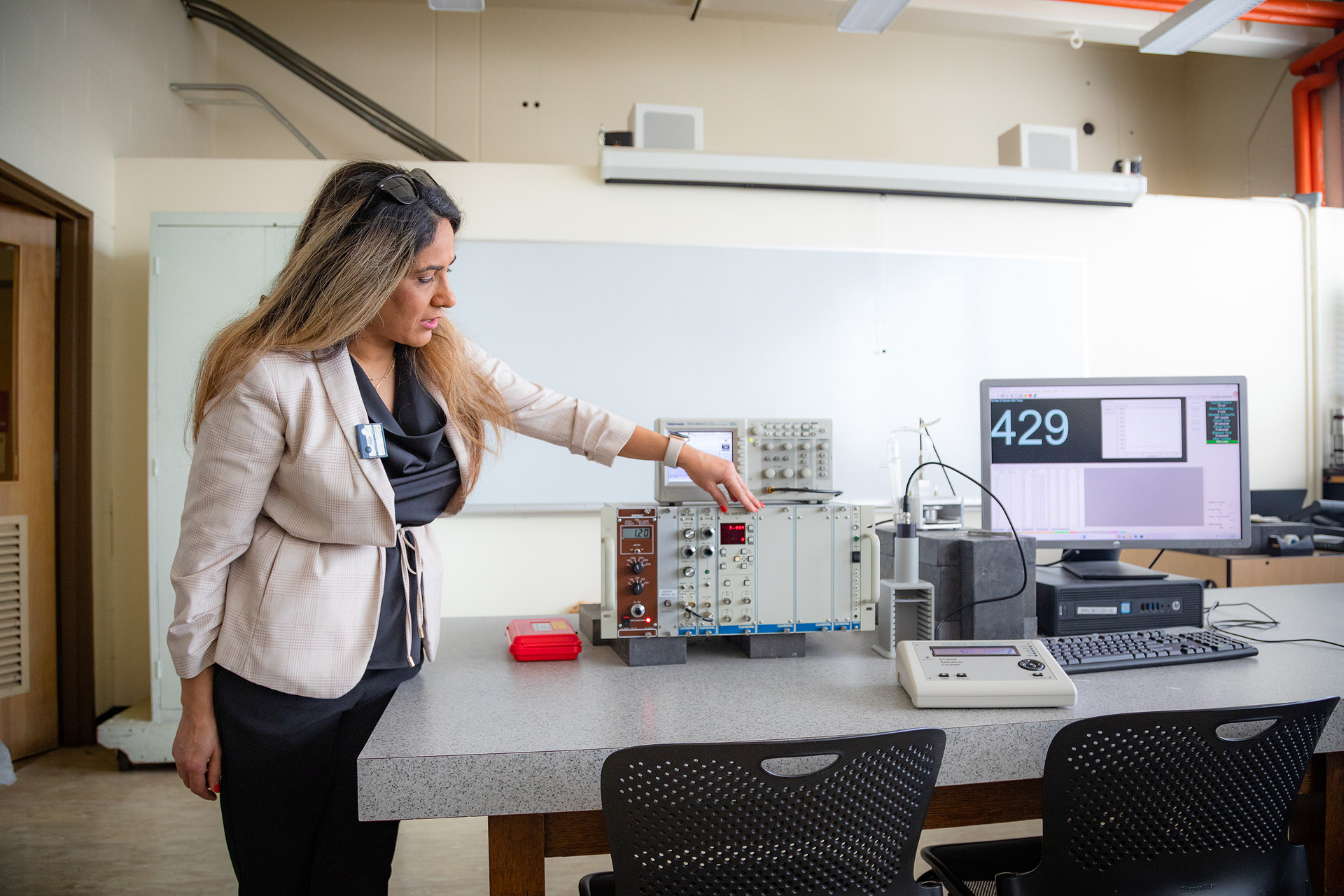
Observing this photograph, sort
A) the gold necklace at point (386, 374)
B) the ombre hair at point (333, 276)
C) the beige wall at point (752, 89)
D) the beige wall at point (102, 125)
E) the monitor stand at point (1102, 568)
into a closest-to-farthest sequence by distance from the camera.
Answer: the ombre hair at point (333, 276) → the gold necklace at point (386, 374) → the monitor stand at point (1102, 568) → the beige wall at point (102, 125) → the beige wall at point (752, 89)

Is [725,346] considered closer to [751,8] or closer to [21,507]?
[751,8]

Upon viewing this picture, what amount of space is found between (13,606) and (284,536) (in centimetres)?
245

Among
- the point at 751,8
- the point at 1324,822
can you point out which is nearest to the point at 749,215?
the point at 751,8

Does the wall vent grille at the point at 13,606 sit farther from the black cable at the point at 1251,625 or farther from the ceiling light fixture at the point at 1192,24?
the ceiling light fixture at the point at 1192,24

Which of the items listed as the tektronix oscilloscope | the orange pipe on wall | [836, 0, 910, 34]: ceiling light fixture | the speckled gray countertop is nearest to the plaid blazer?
the speckled gray countertop

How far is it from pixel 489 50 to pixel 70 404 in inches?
95.4

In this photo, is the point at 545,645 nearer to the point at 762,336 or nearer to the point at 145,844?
the point at 145,844

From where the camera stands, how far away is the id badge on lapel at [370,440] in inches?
43.6

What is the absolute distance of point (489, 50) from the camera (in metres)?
4.05

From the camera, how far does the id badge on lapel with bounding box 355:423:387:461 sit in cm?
111

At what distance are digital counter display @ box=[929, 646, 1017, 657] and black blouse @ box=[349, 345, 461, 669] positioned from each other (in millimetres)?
780

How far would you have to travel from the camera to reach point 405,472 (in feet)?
3.91

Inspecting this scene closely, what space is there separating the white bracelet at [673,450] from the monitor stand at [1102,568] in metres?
0.88

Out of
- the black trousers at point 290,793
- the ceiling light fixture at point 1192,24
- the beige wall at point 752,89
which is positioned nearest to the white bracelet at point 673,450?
the black trousers at point 290,793
